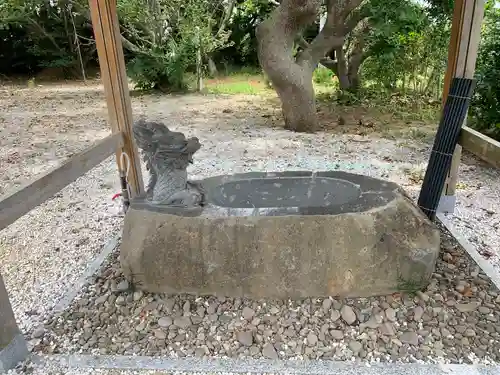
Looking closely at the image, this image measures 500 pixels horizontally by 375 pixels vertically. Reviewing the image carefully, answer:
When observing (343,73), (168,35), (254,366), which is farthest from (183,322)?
(168,35)

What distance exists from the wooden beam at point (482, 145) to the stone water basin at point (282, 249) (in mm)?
518

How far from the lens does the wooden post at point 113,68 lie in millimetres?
2889

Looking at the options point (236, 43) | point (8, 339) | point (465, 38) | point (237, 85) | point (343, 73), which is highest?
point (465, 38)

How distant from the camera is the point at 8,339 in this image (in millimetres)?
1961

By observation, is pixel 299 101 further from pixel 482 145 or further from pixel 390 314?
pixel 390 314

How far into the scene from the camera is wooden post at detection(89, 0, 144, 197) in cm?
289

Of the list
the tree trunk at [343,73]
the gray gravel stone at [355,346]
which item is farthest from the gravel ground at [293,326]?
the tree trunk at [343,73]

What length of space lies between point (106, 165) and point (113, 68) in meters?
2.26

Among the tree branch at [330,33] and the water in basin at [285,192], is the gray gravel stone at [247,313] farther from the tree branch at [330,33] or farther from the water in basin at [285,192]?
the tree branch at [330,33]

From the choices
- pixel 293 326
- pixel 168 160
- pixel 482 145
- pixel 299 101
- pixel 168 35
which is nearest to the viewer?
pixel 293 326

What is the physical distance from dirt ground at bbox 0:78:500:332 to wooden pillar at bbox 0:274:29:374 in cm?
38

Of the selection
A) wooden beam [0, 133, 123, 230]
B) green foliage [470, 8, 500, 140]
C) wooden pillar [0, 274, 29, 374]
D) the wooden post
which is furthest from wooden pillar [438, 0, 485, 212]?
wooden pillar [0, 274, 29, 374]

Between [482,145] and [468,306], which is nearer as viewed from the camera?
[468,306]

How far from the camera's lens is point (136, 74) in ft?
31.3
